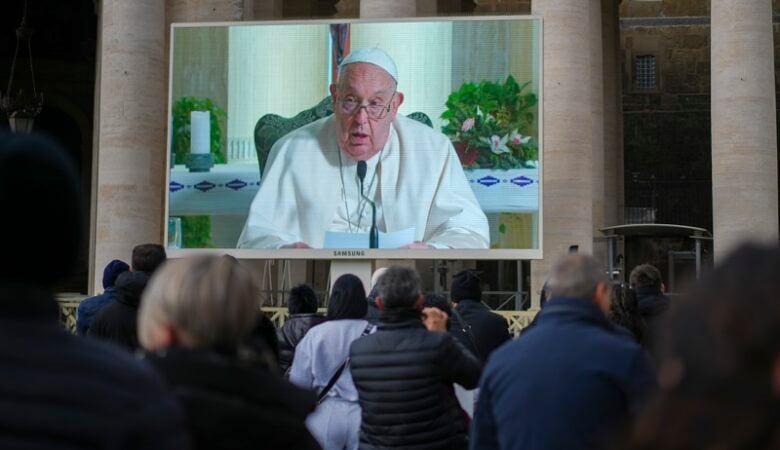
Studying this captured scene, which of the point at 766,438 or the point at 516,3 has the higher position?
the point at 516,3

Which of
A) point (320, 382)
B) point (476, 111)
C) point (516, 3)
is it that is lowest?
point (320, 382)

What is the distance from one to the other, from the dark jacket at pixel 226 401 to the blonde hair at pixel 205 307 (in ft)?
0.15

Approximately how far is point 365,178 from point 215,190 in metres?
2.06

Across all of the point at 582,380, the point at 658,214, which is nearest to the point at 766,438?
the point at 582,380

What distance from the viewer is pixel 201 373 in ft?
10.5

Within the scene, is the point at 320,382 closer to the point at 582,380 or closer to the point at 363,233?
the point at 582,380

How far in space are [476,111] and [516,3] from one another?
38.4 ft

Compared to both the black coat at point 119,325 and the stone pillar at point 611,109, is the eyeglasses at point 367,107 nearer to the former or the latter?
the stone pillar at point 611,109

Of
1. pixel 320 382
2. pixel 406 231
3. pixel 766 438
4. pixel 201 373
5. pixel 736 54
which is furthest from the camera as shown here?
pixel 736 54

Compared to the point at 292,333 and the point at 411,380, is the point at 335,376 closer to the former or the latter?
the point at 411,380

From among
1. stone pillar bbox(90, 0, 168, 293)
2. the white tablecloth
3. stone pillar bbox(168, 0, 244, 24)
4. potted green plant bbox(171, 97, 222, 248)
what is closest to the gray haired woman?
the white tablecloth

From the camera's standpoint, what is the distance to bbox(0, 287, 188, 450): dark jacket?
2359mm

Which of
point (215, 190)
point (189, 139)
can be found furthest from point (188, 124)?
point (215, 190)

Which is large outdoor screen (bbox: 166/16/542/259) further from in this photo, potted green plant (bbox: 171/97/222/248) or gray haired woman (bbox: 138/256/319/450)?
gray haired woman (bbox: 138/256/319/450)
